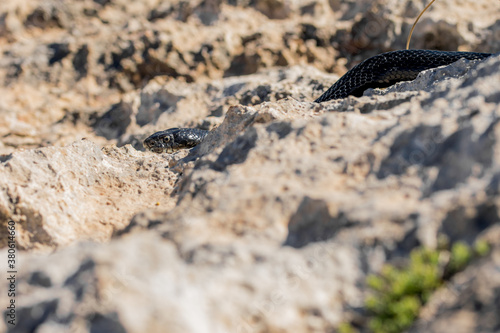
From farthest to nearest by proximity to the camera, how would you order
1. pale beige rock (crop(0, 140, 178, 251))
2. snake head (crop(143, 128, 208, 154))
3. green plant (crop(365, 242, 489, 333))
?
snake head (crop(143, 128, 208, 154)) → pale beige rock (crop(0, 140, 178, 251)) → green plant (crop(365, 242, 489, 333))

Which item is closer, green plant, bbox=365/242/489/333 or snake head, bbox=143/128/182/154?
green plant, bbox=365/242/489/333

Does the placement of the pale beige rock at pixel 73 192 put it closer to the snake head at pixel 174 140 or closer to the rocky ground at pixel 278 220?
the rocky ground at pixel 278 220

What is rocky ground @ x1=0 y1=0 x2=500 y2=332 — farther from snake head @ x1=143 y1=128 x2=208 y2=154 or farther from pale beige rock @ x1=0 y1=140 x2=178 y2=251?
snake head @ x1=143 y1=128 x2=208 y2=154

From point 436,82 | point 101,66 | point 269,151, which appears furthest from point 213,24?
point 269,151

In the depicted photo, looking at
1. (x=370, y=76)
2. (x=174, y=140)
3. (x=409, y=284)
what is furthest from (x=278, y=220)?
(x=370, y=76)

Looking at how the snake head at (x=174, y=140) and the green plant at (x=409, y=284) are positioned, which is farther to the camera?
the snake head at (x=174, y=140)

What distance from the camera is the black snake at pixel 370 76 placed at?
5.77 m

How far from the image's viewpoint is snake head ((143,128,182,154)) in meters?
5.70

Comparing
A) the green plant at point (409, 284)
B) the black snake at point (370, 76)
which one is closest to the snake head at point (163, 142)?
the black snake at point (370, 76)

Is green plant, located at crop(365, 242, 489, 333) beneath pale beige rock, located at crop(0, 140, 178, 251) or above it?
above

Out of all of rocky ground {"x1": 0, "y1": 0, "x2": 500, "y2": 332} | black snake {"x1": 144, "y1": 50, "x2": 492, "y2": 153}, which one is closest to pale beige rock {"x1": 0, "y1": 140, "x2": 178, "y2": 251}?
rocky ground {"x1": 0, "y1": 0, "x2": 500, "y2": 332}

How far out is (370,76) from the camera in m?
6.13

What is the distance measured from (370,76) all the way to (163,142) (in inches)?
110

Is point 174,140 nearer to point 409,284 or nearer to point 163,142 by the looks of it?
point 163,142
